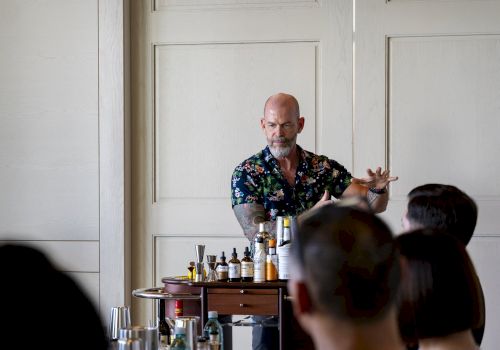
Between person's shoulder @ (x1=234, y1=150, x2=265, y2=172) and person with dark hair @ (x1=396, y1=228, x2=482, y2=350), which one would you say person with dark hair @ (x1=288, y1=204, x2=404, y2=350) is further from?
person's shoulder @ (x1=234, y1=150, x2=265, y2=172)

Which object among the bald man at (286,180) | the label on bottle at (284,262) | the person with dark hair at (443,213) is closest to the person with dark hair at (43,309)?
the person with dark hair at (443,213)

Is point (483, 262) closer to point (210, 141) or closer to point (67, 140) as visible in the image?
point (210, 141)

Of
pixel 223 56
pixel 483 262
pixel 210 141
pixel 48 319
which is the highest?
pixel 223 56

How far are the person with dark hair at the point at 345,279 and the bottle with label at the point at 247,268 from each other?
2759mm

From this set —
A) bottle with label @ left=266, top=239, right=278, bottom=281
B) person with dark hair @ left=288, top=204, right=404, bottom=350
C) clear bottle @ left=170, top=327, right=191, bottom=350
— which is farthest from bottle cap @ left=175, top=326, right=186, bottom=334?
person with dark hair @ left=288, top=204, right=404, bottom=350

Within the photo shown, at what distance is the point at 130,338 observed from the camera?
2451 millimetres

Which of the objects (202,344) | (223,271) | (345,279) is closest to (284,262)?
(223,271)

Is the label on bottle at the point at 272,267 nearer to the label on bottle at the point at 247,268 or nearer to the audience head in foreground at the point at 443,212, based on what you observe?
the label on bottle at the point at 247,268

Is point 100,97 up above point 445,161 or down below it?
above

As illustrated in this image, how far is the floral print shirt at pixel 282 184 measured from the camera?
4.27 meters

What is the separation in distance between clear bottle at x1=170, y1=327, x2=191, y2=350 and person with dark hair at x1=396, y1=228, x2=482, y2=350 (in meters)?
1.13

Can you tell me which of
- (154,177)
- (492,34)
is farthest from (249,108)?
(492,34)

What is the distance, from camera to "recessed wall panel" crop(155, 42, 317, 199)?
513 cm

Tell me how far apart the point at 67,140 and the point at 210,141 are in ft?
2.71
